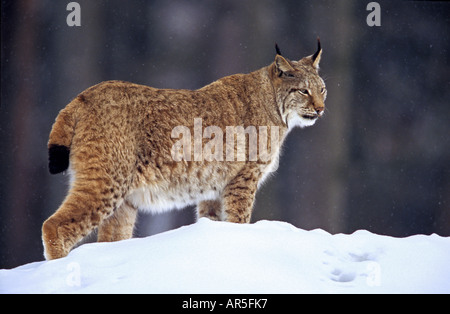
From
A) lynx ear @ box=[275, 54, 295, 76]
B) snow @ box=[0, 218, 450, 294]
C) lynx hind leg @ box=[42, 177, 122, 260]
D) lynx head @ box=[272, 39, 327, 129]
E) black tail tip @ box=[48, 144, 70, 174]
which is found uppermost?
lynx ear @ box=[275, 54, 295, 76]

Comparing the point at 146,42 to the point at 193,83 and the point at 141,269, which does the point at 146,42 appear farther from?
the point at 141,269

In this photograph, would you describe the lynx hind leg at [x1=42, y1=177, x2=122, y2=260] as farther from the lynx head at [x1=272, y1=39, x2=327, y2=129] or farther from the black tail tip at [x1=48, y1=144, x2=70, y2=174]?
the lynx head at [x1=272, y1=39, x2=327, y2=129]

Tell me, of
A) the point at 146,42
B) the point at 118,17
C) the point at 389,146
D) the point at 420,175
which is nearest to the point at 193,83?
the point at 146,42

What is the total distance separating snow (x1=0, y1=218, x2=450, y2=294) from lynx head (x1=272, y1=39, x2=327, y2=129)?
1.72 metres


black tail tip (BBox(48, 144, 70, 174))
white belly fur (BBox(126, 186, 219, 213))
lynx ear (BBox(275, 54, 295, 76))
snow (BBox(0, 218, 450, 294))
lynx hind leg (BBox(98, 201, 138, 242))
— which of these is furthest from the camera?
lynx ear (BBox(275, 54, 295, 76))

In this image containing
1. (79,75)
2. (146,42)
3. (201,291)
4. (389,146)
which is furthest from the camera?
(389,146)

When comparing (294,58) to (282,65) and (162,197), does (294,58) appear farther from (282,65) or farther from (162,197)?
(162,197)

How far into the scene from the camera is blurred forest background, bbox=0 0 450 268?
7.82 meters

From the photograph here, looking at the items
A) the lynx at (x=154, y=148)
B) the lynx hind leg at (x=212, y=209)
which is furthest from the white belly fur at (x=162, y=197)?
the lynx hind leg at (x=212, y=209)

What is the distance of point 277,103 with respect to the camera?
5.20 m

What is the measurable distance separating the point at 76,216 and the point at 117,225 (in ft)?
2.75

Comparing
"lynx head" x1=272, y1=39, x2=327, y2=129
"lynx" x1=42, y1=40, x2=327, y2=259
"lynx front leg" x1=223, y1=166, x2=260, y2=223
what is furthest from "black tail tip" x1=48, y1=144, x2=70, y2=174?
"lynx head" x1=272, y1=39, x2=327, y2=129

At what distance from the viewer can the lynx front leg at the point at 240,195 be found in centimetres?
480

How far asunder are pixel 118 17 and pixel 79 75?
1101 mm
